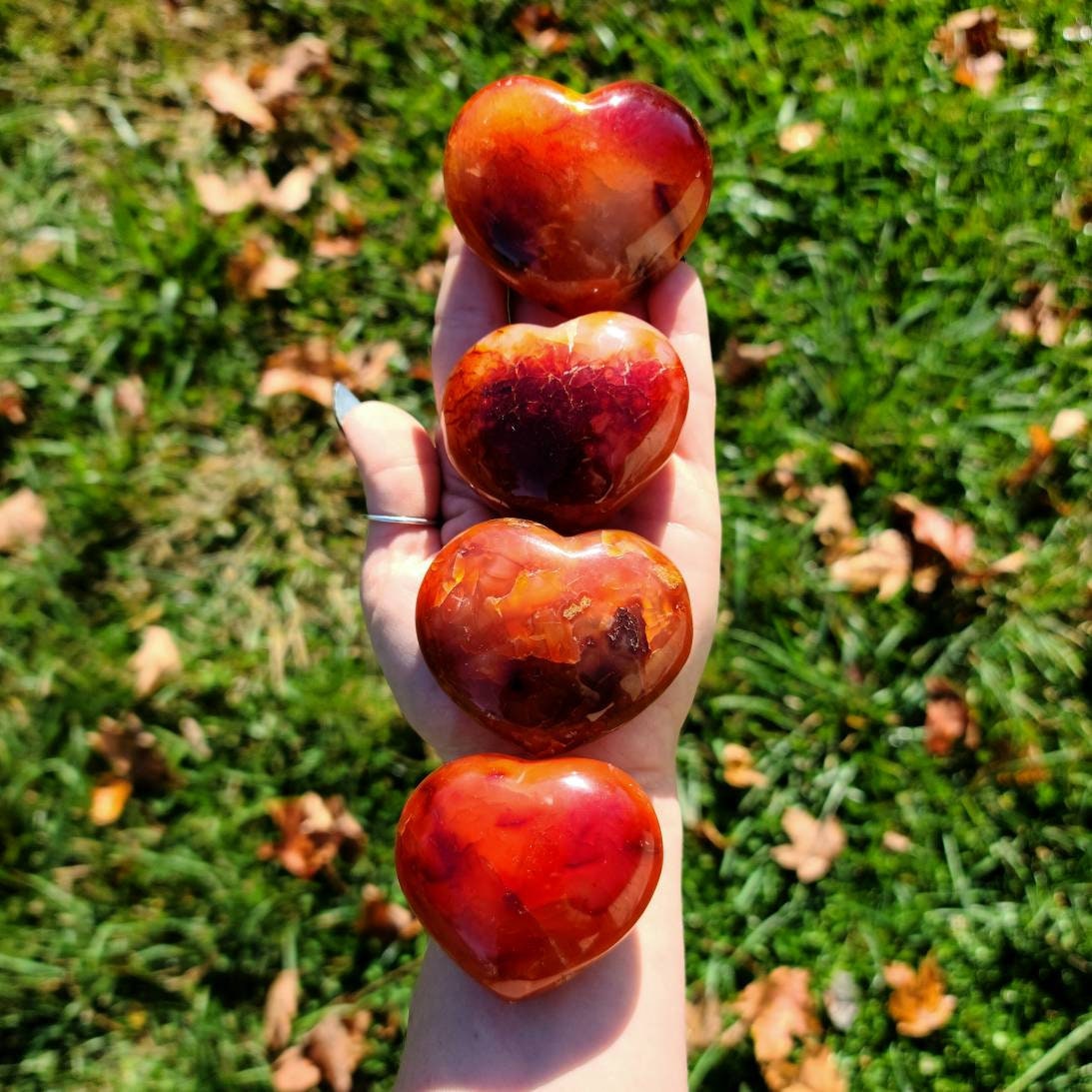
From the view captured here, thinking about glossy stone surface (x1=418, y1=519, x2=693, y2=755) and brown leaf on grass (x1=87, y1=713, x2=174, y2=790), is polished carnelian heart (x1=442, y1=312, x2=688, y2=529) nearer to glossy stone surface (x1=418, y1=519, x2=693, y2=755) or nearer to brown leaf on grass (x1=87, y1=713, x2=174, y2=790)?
glossy stone surface (x1=418, y1=519, x2=693, y2=755)

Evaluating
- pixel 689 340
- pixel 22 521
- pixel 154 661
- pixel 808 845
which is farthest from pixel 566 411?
pixel 22 521

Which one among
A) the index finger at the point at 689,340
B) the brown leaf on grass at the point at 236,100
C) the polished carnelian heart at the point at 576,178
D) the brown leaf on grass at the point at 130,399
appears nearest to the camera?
the polished carnelian heart at the point at 576,178

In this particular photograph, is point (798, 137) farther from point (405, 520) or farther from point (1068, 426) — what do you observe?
point (405, 520)

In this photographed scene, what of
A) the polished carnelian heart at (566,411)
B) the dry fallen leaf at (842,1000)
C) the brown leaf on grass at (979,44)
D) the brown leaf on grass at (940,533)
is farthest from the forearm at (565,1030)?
the brown leaf on grass at (979,44)

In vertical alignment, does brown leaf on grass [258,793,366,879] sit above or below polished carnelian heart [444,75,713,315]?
below

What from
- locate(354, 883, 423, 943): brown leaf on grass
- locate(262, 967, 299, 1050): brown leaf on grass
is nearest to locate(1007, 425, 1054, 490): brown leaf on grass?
locate(354, 883, 423, 943): brown leaf on grass

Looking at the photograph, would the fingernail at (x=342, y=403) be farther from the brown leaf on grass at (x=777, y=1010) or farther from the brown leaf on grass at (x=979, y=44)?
the brown leaf on grass at (x=979, y=44)
